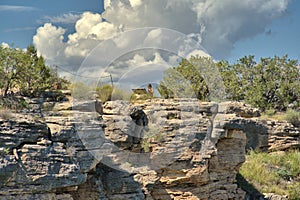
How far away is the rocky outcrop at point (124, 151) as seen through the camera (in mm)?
8703

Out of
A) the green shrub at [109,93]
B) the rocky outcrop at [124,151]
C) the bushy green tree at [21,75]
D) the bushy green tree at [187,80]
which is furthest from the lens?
the bushy green tree at [187,80]

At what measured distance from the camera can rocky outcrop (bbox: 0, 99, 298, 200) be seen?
343 inches

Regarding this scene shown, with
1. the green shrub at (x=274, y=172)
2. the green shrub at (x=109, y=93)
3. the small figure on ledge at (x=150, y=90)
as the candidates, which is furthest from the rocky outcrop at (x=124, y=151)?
the green shrub at (x=274, y=172)

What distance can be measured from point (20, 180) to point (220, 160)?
781 centimetres

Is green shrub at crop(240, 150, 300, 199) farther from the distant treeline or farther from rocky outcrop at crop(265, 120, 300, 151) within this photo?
the distant treeline

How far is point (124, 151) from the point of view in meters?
11.7

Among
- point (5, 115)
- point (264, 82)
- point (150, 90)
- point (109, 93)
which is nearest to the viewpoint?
point (5, 115)

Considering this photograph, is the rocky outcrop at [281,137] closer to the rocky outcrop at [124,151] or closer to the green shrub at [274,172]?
the green shrub at [274,172]

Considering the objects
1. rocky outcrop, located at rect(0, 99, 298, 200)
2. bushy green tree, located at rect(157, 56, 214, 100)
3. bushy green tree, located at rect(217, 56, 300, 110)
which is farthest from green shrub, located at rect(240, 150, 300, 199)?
bushy green tree, located at rect(217, 56, 300, 110)

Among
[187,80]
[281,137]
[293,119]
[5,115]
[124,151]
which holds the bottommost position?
[124,151]

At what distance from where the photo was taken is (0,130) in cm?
861

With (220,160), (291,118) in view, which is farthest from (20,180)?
(291,118)

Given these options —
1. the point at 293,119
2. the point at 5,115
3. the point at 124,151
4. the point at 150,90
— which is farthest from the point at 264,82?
the point at 5,115

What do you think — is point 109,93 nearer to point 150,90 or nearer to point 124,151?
point 150,90
